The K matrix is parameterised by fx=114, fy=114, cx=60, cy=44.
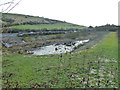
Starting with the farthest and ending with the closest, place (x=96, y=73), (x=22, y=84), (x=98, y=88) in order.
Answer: (x=96, y=73), (x=22, y=84), (x=98, y=88)

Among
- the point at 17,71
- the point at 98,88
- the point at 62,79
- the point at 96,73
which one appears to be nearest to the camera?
the point at 98,88

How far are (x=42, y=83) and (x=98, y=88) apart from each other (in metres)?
3.61

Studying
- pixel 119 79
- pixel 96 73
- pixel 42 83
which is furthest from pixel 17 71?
pixel 119 79

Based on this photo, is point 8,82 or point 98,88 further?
point 8,82

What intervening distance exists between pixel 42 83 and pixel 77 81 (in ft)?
7.86

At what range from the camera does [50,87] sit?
7.20 meters

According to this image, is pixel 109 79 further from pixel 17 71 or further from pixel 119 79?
pixel 17 71

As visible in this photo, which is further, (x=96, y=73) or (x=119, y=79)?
(x=96, y=73)

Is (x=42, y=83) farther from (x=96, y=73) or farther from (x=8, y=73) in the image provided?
(x=96, y=73)

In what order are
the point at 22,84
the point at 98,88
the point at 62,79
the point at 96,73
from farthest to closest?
the point at 96,73 < the point at 62,79 < the point at 22,84 < the point at 98,88

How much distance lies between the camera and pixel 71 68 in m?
10.2

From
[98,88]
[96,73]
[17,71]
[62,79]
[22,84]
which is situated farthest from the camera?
[17,71]

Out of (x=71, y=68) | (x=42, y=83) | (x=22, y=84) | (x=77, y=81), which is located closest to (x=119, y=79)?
(x=77, y=81)

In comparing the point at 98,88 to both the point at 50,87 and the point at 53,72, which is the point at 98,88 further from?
the point at 53,72
